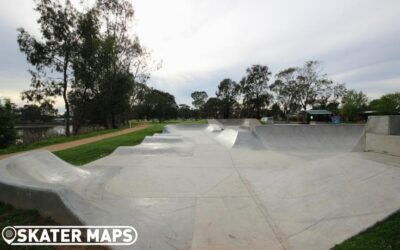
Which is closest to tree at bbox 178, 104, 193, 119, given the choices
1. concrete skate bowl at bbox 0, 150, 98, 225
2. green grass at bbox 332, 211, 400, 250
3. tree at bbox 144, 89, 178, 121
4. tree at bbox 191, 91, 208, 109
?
tree at bbox 191, 91, 208, 109

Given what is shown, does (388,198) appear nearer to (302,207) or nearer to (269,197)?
(302,207)

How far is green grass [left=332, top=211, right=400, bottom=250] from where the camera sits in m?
2.79

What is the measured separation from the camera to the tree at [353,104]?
53.9m

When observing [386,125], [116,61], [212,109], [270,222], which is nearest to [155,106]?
[212,109]

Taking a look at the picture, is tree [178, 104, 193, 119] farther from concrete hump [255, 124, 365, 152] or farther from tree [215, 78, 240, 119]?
concrete hump [255, 124, 365, 152]

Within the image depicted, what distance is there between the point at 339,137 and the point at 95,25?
2622 centimetres

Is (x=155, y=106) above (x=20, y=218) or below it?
above

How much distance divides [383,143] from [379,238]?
15.0ft

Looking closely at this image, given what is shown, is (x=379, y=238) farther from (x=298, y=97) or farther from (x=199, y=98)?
(x=199, y=98)

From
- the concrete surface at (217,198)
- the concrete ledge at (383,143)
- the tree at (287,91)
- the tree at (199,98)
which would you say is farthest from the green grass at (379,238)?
the tree at (199,98)

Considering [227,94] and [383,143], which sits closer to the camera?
[383,143]

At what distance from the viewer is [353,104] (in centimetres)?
5409

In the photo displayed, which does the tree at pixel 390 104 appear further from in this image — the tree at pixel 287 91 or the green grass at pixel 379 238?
the green grass at pixel 379 238

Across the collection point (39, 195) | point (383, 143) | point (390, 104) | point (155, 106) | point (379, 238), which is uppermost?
point (155, 106)
